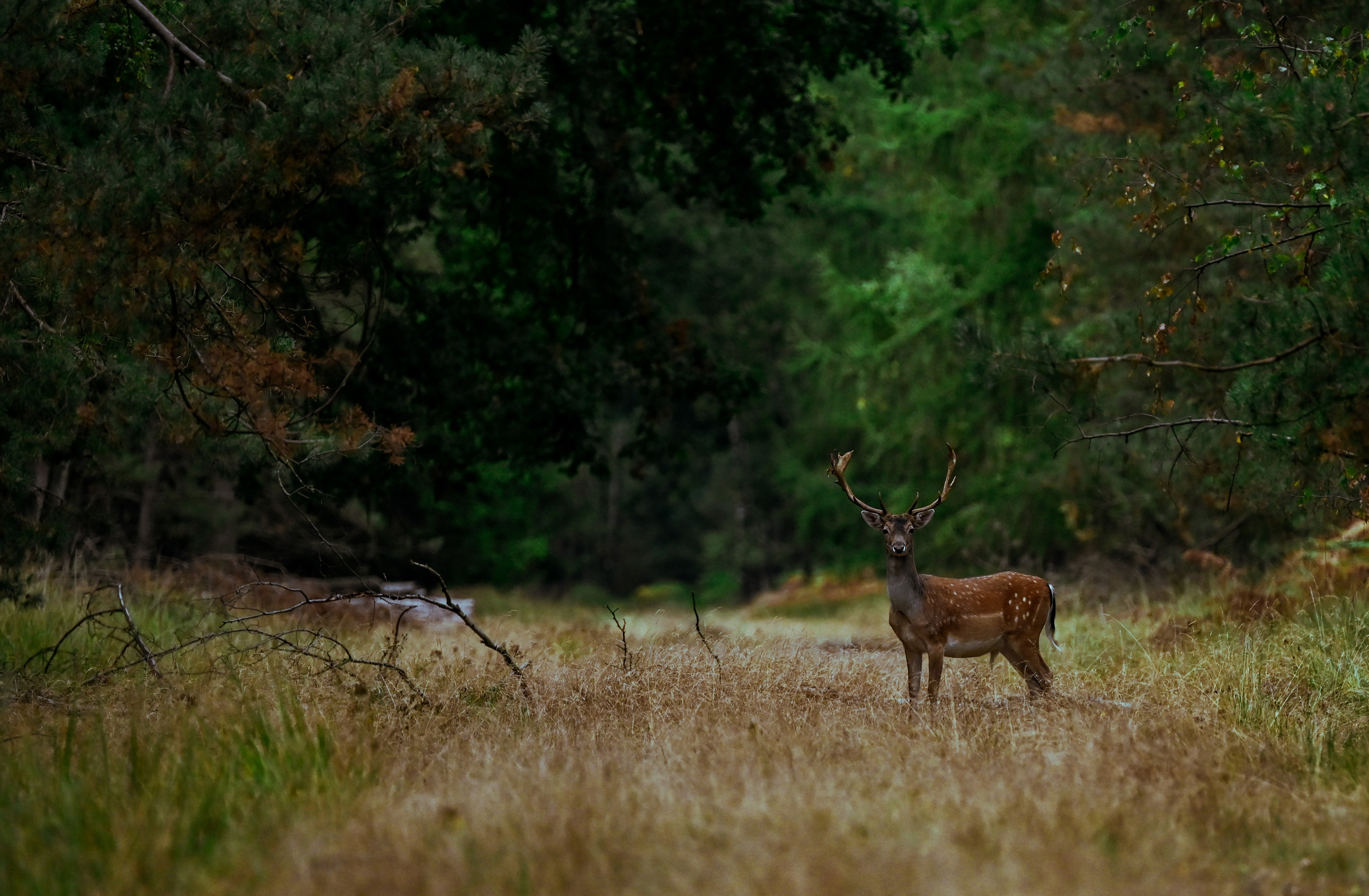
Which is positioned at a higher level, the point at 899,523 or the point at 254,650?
the point at 899,523

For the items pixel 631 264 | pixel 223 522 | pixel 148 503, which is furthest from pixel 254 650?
pixel 223 522

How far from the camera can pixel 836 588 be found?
101ft

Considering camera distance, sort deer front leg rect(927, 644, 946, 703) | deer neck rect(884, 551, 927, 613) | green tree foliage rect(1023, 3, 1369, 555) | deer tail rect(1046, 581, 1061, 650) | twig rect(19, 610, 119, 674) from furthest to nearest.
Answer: deer tail rect(1046, 581, 1061, 650) → deer neck rect(884, 551, 927, 613) → deer front leg rect(927, 644, 946, 703) → twig rect(19, 610, 119, 674) → green tree foliage rect(1023, 3, 1369, 555)

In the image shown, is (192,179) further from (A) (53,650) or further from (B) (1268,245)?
(B) (1268,245)

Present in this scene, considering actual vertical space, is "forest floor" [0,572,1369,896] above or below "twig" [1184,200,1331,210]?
below

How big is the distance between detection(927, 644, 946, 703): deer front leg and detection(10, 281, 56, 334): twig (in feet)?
17.6

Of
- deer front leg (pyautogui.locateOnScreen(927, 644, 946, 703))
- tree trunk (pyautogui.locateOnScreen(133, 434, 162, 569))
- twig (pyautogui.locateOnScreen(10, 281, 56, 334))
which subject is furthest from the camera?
tree trunk (pyautogui.locateOnScreen(133, 434, 162, 569))

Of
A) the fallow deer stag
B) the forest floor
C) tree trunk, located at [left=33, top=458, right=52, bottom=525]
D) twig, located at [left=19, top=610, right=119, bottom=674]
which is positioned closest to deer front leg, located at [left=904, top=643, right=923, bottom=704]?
the fallow deer stag

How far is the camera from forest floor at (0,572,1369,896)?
418 cm

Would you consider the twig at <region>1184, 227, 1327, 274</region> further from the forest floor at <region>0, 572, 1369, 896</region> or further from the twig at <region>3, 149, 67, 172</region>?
the twig at <region>3, 149, 67, 172</region>

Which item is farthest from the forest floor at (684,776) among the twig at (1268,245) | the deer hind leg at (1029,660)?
the twig at (1268,245)

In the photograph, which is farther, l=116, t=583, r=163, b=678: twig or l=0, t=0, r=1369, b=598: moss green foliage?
l=116, t=583, r=163, b=678: twig

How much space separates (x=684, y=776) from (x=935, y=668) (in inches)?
108

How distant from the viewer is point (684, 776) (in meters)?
5.38
